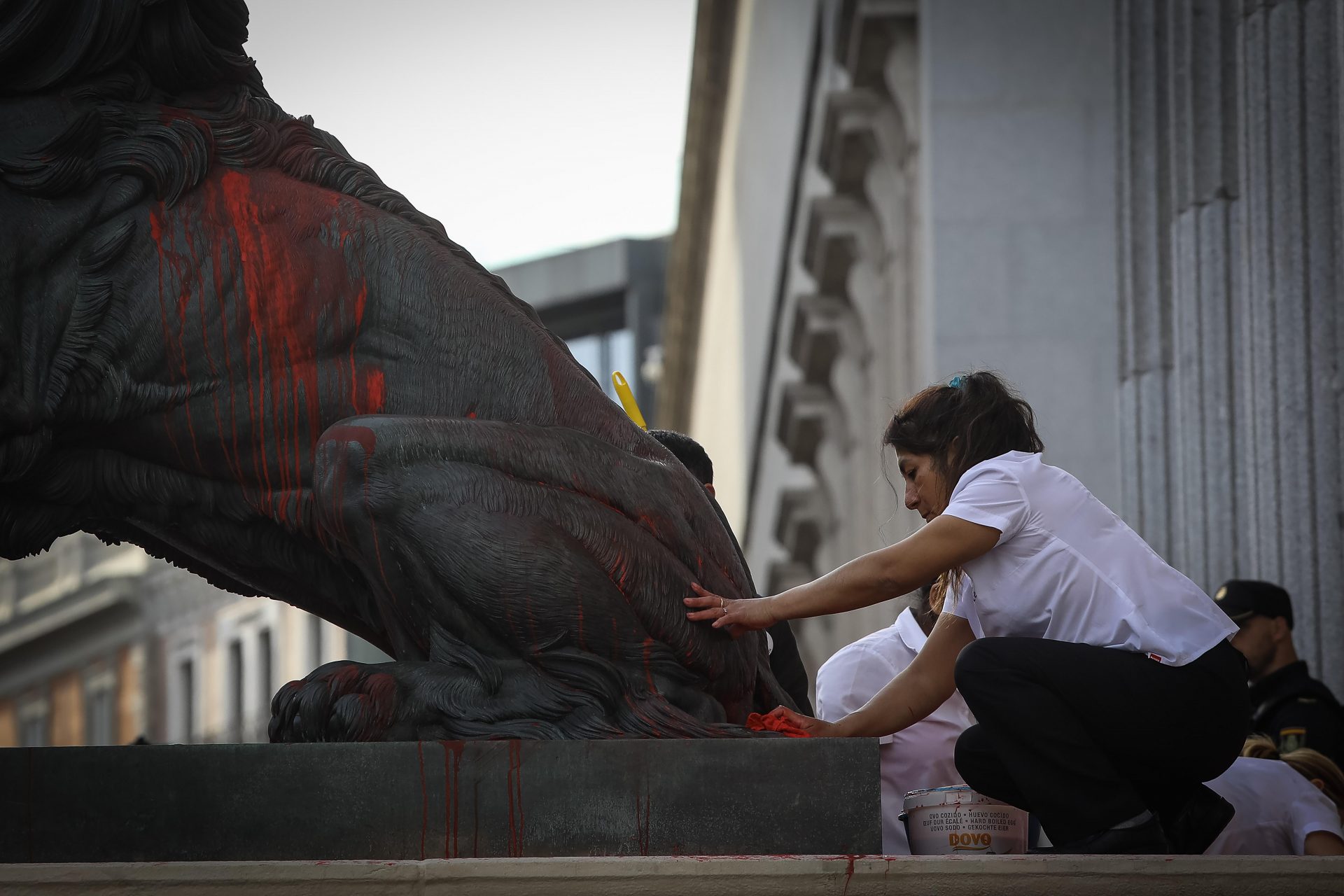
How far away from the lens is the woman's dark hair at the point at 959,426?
488 cm

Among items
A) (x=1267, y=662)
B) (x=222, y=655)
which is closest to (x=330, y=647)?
(x=222, y=655)

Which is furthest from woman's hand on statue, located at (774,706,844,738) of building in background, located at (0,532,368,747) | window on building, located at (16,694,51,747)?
window on building, located at (16,694,51,747)

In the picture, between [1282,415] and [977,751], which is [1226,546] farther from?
[977,751]

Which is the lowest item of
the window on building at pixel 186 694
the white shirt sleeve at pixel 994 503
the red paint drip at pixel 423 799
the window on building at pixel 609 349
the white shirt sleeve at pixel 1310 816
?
the window on building at pixel 186 694

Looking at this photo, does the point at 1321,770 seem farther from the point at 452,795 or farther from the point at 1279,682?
the point at 452,795

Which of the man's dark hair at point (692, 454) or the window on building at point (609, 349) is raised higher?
the window on building at point (609, 349)

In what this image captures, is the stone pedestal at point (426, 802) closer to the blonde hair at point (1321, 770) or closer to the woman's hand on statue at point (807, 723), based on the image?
the woman's hand on statue at point (807, 723)

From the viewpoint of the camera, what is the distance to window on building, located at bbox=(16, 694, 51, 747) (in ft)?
190

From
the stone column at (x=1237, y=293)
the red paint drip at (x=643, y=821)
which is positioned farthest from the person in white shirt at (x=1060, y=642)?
the stone column at (x=1237, y=293)

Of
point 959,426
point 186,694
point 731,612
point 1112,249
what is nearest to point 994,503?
point 959,426

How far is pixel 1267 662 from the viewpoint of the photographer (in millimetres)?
7699

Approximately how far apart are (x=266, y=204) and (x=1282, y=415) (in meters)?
6.72

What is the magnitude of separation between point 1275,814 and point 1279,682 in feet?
6.98

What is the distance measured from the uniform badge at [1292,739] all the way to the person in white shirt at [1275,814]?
1.32 meters
